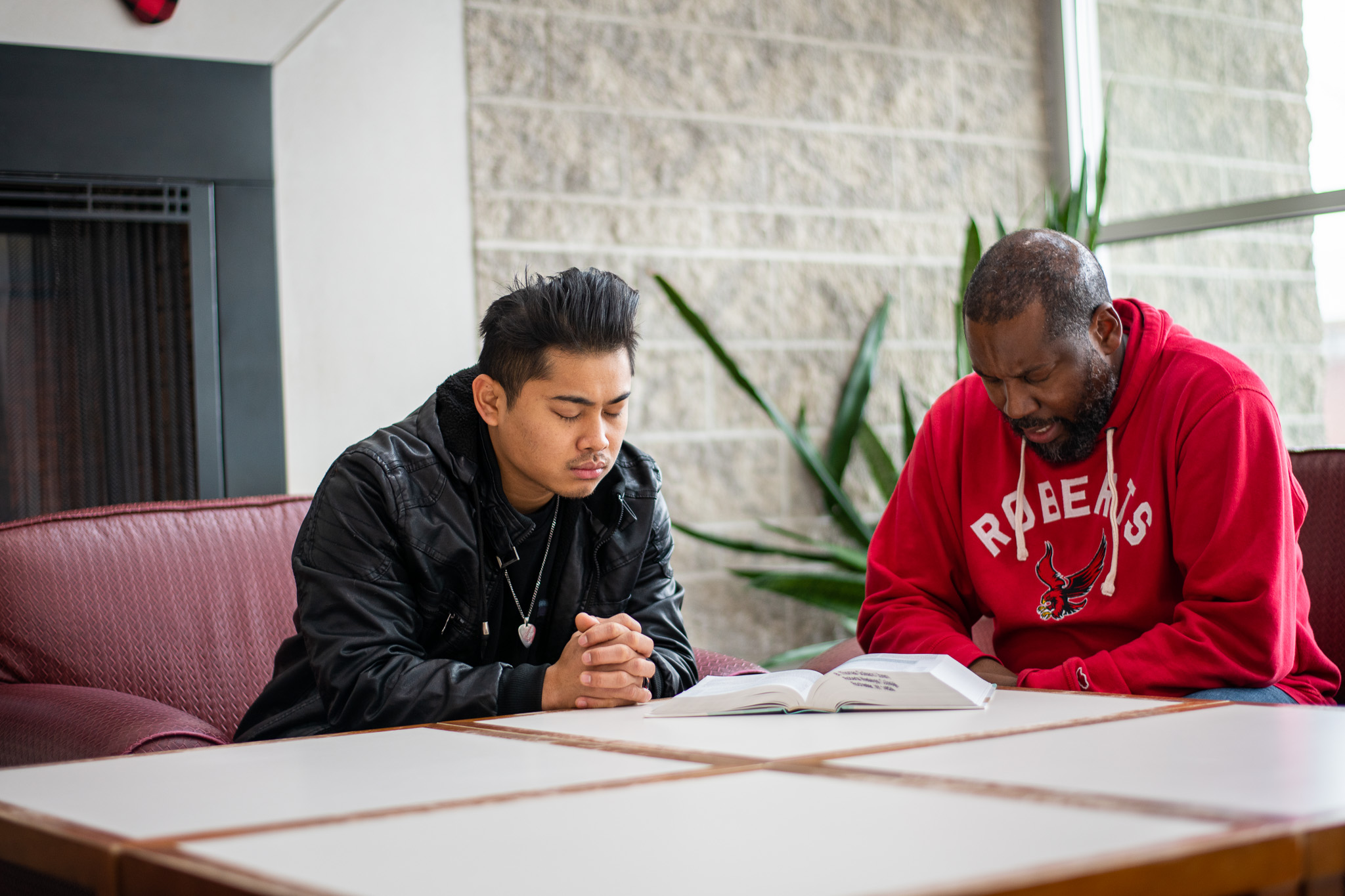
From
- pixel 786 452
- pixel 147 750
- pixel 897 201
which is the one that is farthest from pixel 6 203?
pixel 897 201

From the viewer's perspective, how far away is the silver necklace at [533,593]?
1.81 meters

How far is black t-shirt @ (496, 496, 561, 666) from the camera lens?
1858 millimetres

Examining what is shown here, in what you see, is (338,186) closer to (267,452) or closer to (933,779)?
(267,452)

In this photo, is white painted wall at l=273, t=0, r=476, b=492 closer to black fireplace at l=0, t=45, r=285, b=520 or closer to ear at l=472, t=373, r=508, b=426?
black fireplace at l=0, t=45, r=285, b=520

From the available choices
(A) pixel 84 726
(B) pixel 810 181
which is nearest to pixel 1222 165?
(B) pixel 810 181

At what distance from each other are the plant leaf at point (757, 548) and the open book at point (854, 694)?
1605 mm

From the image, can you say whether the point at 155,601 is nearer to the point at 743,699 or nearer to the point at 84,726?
the point at 84,726

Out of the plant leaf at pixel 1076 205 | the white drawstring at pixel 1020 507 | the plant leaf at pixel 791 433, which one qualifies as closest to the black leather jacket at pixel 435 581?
the white drawstring at pixel 1020 507

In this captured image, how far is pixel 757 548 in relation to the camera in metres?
3.07

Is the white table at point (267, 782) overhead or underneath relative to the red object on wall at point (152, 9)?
underneath

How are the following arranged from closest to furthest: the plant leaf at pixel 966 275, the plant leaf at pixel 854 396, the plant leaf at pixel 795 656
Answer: the plant leaf at pixel 795 656 < the plant leaf at pixel 966 275 < the plant leaf at pixel 854 396

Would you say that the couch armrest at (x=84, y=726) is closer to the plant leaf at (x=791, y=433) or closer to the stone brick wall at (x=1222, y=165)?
the plant leaf at (x=791, y=433)

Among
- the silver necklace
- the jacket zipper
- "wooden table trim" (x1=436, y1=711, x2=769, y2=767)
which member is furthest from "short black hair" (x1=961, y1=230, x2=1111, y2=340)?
"wooden table trim" (x1=436, y1=711, x2=769, y2=767)

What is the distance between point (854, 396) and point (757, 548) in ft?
1.82
